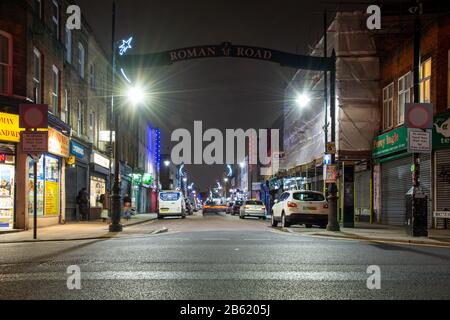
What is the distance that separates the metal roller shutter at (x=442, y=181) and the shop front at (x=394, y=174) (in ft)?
2.01

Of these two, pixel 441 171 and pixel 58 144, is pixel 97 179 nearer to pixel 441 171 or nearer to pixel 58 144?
pixel 58 144

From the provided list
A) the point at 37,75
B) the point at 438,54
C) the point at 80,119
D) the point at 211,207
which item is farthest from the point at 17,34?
the point at 211,207

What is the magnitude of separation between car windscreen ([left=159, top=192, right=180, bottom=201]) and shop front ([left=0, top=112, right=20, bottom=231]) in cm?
2168

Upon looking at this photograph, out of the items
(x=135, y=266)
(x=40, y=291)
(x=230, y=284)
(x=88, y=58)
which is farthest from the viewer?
(x=88, y=58)

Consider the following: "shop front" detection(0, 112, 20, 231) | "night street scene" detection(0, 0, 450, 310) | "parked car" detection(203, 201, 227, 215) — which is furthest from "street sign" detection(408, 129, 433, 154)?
"parked car" detection(203, 201, 227, 215)

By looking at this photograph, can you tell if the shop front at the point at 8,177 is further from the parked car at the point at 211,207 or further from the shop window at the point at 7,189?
the parked car at the point at 211,207

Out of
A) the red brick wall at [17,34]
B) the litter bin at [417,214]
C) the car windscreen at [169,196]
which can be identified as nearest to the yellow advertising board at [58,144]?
the red brick wall at [17,34]

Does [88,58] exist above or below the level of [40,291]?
above

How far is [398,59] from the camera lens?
3011 cm

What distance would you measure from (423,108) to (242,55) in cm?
796

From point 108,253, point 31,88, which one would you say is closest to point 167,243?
point 108,253

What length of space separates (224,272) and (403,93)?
22.4 m
